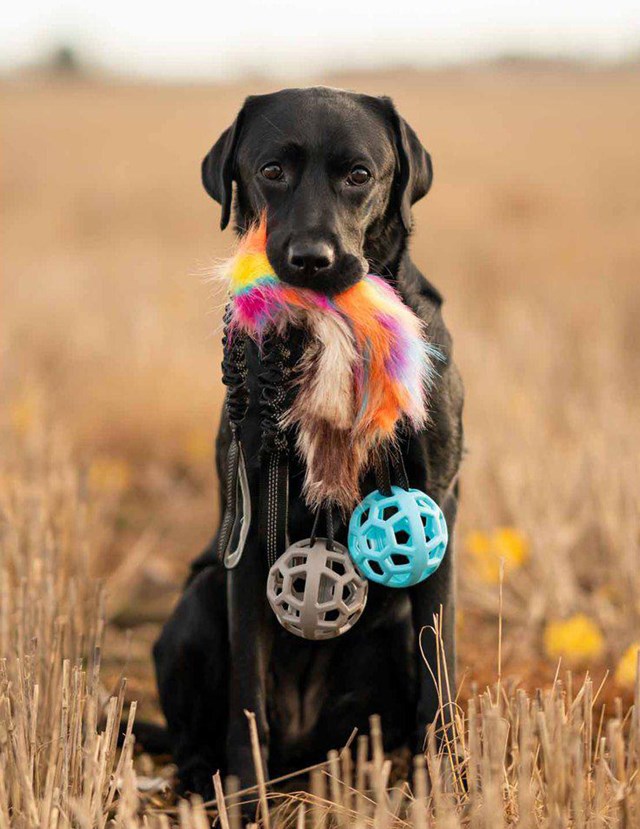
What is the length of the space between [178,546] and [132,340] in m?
2.86

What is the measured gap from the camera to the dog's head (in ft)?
7.44

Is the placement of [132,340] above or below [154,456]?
above

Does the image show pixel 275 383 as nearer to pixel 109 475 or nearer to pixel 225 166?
pixel 225 166

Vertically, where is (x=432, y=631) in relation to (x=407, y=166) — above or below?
below

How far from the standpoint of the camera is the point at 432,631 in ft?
8.33

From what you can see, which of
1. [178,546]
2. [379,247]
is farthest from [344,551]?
[178,546]

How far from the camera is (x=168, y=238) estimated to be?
1324 centimetres

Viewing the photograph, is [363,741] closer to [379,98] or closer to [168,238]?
[379,98]

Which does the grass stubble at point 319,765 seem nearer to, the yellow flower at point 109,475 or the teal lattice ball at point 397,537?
the teal lattice ball at point 397,537

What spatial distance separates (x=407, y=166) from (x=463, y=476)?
246 cm

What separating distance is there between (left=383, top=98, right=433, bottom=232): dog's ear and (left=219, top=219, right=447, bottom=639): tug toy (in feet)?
0.83

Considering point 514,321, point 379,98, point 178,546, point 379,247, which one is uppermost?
point 514,321

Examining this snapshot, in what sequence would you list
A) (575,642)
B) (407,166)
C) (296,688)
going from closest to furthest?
(407,166), (296,688), (575,642)

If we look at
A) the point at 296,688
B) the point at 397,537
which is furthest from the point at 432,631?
the point at 296,688
